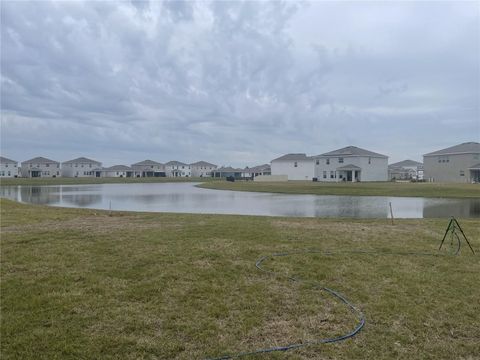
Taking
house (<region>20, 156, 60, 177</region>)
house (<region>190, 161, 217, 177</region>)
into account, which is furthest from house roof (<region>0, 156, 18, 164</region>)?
house (<region>190, 161, 217, 177</region>)

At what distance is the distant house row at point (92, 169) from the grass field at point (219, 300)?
117 metres

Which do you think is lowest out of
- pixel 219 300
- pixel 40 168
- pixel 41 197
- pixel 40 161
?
pixel 219 300

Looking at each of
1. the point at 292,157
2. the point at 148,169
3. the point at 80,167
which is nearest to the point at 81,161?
the point at 80,167

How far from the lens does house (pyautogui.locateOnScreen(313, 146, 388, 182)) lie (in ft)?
245

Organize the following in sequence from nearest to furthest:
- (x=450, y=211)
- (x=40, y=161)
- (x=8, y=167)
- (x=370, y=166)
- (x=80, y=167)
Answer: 1. (x=450, y=211)
2. (x=370, y=166)
3. (x=8, y=167)
4. (x=40, y=161)
5. (x=80, y=167)

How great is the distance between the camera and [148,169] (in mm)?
131750

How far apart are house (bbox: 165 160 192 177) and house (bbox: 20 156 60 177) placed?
34.7 m

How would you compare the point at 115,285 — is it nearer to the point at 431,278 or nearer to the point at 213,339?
the point at 213,339

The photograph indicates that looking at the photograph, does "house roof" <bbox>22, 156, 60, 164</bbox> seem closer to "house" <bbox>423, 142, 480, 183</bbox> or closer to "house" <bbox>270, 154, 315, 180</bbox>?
"house" <bbox>270, 154, 315, 180</bbox>

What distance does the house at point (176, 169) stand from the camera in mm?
135500

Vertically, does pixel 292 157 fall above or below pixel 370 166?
above

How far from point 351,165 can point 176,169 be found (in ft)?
247

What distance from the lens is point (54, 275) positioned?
22.5ft

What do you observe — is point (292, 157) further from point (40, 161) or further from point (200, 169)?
point (40, 161)
